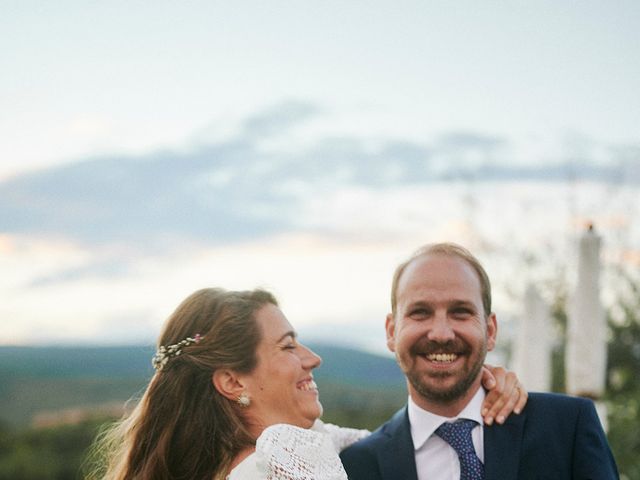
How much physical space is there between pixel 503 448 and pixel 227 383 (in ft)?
3.56

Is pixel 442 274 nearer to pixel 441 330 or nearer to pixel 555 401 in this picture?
pixel 441 330

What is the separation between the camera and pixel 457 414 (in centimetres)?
370

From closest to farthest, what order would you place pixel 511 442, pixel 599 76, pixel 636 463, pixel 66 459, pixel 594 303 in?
pixel 511 442 < pixel 594 303 < pixel 636 463 < pixel 599 76 < pixel 66 459

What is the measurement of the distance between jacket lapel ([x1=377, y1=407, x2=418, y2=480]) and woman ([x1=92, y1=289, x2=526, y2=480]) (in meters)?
0.24

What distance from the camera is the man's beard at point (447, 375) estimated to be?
3.61 metres

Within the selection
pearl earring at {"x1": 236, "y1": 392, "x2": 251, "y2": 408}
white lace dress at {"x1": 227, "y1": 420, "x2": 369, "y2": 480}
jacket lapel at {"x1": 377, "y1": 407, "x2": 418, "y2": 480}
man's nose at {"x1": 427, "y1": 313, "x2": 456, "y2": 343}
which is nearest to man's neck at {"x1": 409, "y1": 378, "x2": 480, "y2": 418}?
jacket lapel at {"x1": 377, "y1": 407, "x2": 418, "y2": 480}

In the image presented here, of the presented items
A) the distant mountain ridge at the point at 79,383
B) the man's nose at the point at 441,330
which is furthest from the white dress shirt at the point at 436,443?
the distant mountain ridge at the point at 79,383

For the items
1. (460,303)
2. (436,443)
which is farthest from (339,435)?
(460,303)

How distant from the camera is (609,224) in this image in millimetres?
10961

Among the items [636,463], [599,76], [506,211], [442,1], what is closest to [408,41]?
[442,1]

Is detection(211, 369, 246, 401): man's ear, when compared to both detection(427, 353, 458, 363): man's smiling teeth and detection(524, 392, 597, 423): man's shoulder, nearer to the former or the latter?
detection(427, 353, 458, 363): man's smiling teeth

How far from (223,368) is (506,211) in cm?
782

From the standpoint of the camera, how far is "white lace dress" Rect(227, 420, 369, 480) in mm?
3084

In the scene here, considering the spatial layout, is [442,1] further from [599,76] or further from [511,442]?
[511,442]
